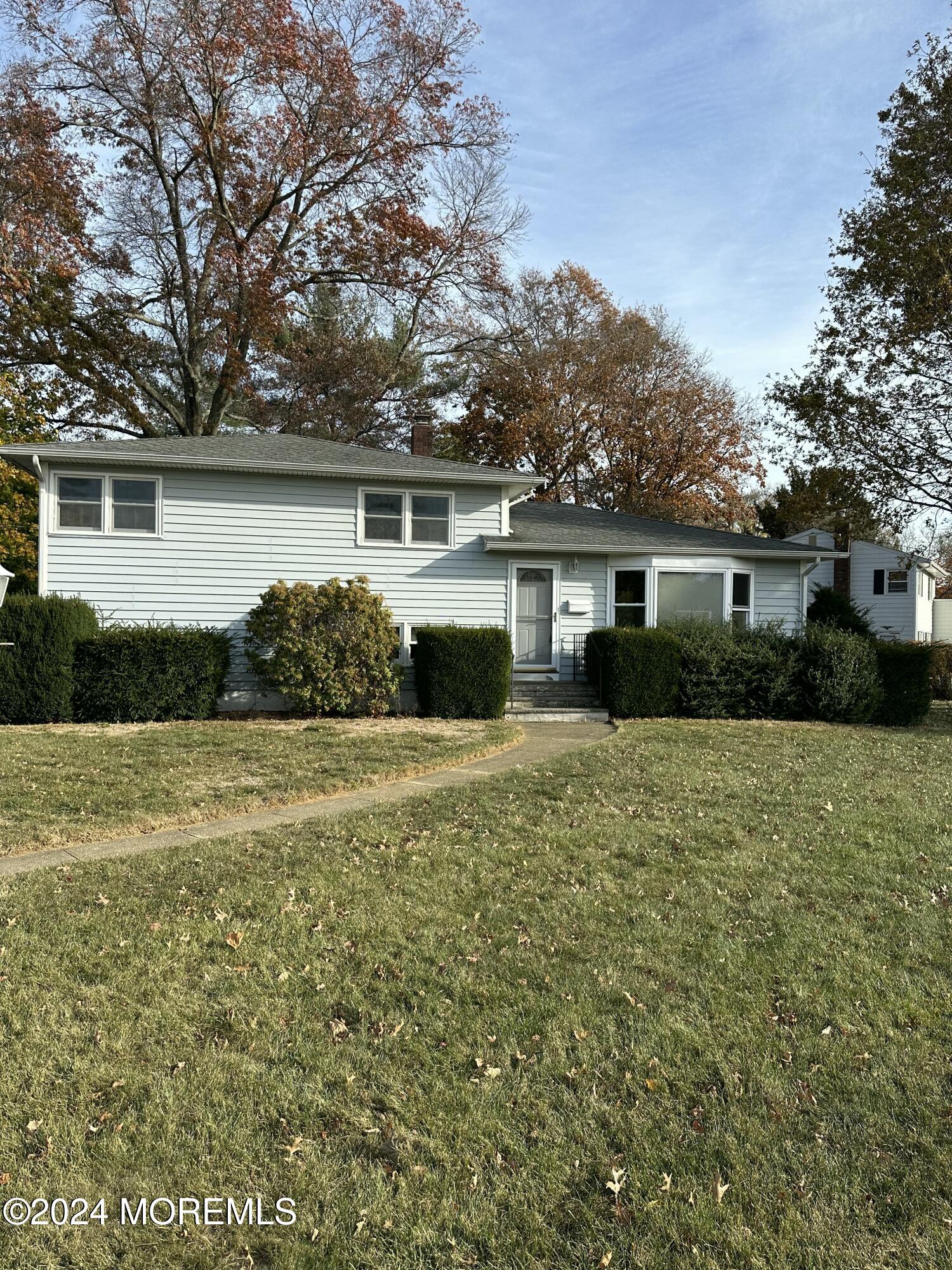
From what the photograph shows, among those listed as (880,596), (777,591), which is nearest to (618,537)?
(777,591)

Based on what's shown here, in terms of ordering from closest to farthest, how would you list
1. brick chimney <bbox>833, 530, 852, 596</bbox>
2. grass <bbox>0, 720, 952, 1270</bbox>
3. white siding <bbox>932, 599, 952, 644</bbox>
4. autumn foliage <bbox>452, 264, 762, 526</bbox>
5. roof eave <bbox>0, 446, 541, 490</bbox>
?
grass <bbox>0, 720, 952, 1270</bbox> < roof eave <bbox>0, 446, 541, 490</bbox> < brick chimney <bbox>833, 530, 852, 596</bbox> < autumn foliage <bbox>452, 264, 762, 526</bbox> < white siding <bbox>932, 599, 952, 644</bbox>

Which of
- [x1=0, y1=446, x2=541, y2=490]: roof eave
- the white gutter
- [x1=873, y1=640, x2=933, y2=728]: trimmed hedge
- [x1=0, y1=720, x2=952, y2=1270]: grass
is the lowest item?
[x1=0, y1=720, x2=952, y2=1270]: grass

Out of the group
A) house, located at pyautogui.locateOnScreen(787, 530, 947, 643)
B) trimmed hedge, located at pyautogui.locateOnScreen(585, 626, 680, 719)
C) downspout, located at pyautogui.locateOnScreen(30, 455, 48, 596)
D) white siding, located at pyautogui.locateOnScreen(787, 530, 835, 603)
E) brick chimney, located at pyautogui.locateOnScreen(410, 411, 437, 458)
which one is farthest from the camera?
house, located at pyautogui.locateOnScreen(787, 530, 947, 643)

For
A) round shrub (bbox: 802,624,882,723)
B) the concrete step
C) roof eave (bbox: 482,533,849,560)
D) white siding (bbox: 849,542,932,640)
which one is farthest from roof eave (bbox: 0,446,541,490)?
white siding (bbox: 849,542,932,640)

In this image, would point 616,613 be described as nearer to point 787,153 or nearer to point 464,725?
point 464,725

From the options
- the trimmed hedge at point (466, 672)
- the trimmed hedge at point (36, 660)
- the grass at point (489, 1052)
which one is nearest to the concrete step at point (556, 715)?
the trimmed hedge at point (466, 672)

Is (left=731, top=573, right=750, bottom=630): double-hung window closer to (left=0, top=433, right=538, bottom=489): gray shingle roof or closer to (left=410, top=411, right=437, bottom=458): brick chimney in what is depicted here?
(left=0, top=433, right=538, bottom=489): gray shingle roof

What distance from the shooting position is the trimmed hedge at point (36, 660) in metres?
11.7

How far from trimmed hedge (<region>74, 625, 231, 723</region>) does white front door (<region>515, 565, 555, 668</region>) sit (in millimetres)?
6002

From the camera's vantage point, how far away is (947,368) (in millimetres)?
16750

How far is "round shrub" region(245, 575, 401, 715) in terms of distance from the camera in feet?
42.3

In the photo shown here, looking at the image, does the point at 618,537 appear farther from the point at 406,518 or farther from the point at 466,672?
the point at 466,672

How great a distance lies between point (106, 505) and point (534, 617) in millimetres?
8150

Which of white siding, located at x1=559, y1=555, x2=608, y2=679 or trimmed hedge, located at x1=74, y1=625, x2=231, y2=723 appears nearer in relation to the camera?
trimmed hedge, located at x1=74, y1=625, x2=231, y2=723
